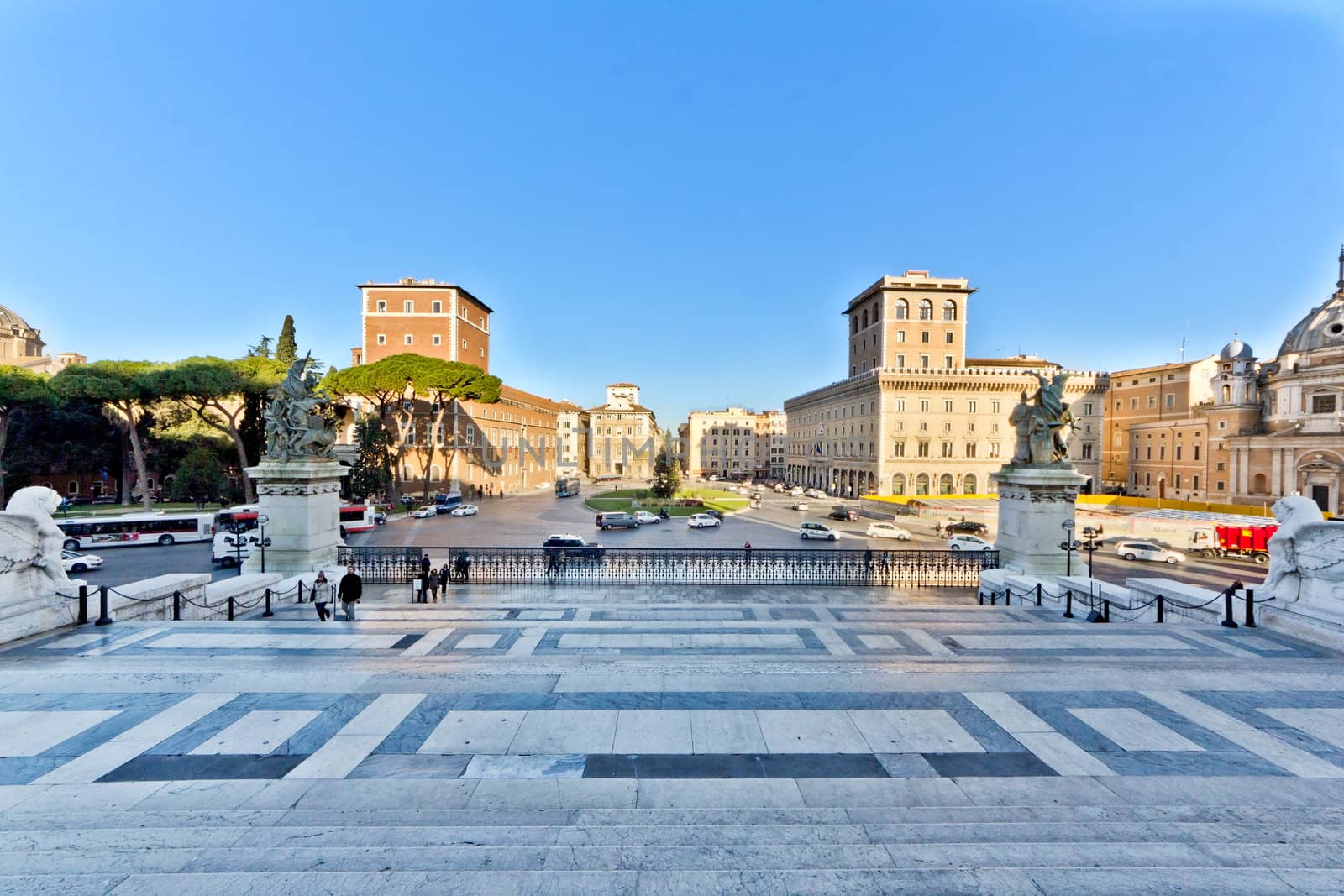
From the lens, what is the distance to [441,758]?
5.18 m

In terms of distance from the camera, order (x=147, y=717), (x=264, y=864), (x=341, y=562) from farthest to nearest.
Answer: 1. (x=341, y=562)
2. (x=147, y=717)
3. (x=264, y=864)

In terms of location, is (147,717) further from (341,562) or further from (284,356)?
(284,356)

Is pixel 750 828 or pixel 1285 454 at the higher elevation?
pixel 1285 454

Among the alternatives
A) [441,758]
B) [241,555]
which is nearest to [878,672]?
[441,758]

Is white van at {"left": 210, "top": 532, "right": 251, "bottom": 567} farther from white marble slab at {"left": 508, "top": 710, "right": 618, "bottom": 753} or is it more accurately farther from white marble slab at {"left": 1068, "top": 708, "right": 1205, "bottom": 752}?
white marble slab at {"left": 1068, "top": 708, "right": 1205, "bottom": 752}

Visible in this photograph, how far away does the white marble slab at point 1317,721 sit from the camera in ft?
18.8

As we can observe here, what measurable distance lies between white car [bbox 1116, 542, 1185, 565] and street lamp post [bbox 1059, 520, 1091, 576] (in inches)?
741

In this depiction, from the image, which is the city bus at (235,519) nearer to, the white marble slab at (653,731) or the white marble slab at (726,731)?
the white marble slab at (653,731)

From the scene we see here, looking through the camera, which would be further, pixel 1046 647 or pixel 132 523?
pixel 132 523

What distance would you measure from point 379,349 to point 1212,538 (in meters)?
66.8

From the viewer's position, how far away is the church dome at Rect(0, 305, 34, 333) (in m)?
63.4

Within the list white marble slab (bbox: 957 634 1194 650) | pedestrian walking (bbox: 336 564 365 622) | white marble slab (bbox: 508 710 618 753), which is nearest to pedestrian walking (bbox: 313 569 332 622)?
pedestrian walking (bbox: 336 564 365 622)

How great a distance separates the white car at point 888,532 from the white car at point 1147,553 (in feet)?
32.8

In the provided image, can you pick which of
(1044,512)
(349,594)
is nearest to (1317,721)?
(1044,512)
